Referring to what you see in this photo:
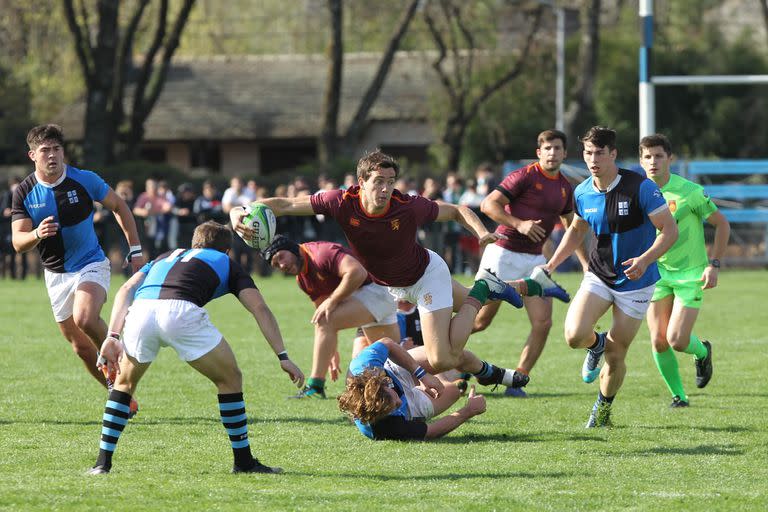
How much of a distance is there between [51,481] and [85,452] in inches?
38.8

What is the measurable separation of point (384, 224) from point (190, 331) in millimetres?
2057

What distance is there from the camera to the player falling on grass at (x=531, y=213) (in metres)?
10.5

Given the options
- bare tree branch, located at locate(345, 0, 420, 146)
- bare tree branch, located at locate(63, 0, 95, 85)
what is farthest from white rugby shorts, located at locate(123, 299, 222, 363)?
bare tree branch, located at locate(345, 0, 420, 146)

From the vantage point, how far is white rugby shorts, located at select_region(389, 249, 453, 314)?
29.2 ft

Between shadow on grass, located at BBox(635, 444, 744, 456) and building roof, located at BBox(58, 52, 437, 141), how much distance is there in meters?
37.7

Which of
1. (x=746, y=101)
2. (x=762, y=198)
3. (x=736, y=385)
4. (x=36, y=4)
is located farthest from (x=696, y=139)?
(x=736, y=385)

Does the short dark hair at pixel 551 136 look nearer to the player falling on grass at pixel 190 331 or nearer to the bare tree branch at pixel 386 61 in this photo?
the player falling on grass at pixel 190 331

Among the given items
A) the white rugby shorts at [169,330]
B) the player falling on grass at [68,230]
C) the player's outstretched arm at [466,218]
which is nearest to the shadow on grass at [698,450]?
the player's outstretched arm at [466,218]

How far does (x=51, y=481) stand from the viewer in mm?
6879

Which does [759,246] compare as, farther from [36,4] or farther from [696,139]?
[36,4]

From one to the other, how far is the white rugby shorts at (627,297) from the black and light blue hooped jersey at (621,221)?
32 millimetres

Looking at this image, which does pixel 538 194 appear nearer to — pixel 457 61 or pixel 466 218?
pixel 466 218

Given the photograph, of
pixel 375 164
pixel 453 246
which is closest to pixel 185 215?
pixel 453 246

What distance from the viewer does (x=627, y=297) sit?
28.3 feet
